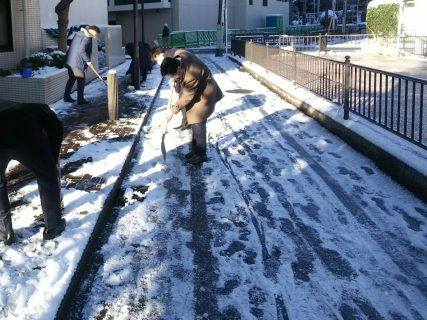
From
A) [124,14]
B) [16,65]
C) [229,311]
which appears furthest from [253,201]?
[124,14]

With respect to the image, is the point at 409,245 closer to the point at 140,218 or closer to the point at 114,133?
the point at 140,218

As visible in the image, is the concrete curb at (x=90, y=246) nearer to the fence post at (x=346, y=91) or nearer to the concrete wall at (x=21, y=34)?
the fence post at (x=346, y=91)

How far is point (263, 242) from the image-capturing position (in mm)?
4555

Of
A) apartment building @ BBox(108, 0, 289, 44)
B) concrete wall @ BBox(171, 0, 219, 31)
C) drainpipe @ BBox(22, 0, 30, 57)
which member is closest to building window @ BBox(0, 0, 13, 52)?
drainpipe @ BBox(22, 0, 30, 57)

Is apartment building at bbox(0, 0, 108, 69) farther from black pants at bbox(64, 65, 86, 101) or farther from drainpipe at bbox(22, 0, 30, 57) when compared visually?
black pants at bbox(64, 65, 86, 101)

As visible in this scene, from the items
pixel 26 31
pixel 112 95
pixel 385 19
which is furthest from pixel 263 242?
pixel 385 19

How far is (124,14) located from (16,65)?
37.3 meters

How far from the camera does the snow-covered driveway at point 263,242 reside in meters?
3.58

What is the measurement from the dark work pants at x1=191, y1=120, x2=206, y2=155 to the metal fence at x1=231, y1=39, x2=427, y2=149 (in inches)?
98.1

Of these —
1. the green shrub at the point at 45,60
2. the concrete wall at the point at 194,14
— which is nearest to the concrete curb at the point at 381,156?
the green shrub at the point at 45,60

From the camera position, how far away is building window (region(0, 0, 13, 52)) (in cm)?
1128

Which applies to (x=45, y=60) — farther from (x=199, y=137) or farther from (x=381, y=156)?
(x=381, y=156)

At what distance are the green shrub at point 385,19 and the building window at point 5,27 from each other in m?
21.1

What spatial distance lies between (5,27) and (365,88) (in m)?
7.75
